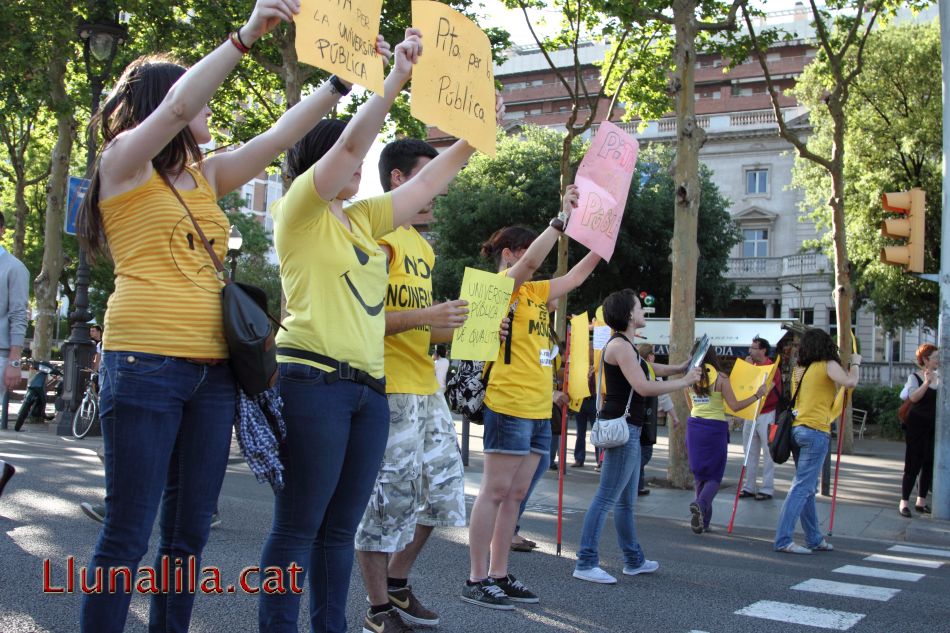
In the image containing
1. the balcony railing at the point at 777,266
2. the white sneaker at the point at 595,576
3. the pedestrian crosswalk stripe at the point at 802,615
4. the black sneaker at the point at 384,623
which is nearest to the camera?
the black sneaker at the point at 384,623

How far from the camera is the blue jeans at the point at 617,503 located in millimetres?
5992

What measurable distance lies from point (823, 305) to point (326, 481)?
160 feet

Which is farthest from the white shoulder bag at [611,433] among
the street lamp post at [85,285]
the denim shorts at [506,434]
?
the street lamp post at [85,285]

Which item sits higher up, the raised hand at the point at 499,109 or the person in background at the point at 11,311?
the raised hand at the point at 499,109

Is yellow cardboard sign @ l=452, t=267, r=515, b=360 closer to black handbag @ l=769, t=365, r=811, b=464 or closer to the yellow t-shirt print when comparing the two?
the yellow t-shirt print

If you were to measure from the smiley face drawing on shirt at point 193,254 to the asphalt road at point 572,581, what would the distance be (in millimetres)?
2047

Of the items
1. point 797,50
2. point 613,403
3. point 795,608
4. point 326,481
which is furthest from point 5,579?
point 797,50

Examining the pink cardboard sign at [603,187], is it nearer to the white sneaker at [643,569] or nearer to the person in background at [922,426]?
the white sneaker at [643,569]

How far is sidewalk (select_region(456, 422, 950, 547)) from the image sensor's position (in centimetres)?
947

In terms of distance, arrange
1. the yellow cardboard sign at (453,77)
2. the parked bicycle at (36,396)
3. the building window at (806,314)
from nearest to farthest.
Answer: the yellow cardboard sign at (453,77) < the parked bicycle at (36,396) < the building window at (806,314)

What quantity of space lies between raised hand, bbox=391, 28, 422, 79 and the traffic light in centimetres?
801

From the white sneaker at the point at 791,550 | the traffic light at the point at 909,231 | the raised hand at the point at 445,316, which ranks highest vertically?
the traffic light at the point at 909,231

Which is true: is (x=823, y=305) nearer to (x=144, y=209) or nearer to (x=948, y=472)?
(x=948, y=472)

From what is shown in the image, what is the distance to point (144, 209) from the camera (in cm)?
285
